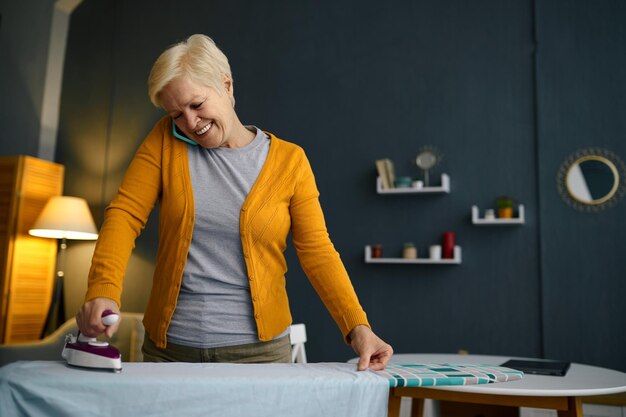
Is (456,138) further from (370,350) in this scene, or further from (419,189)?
(370,350)

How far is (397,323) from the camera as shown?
3.39 metres

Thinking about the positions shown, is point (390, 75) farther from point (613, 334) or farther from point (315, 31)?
point (613, 334)

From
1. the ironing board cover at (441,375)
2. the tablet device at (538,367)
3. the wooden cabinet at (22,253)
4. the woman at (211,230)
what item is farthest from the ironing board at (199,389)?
the wooden cabinet at (22,253)

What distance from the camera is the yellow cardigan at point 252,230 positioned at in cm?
125

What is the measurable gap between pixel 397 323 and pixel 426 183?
81 centimetres

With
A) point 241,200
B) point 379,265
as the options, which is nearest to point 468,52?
point 379,265

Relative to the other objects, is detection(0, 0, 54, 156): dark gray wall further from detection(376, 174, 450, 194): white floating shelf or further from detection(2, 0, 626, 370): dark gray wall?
detection(376, 174, 450, 194): white floating shelf

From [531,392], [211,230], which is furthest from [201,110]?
[531,392]

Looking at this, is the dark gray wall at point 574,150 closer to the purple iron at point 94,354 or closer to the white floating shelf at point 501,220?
the white floating shelf at point 501,220

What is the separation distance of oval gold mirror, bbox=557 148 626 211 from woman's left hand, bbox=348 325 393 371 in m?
2.26

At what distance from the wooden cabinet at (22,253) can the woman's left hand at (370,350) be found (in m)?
3.45

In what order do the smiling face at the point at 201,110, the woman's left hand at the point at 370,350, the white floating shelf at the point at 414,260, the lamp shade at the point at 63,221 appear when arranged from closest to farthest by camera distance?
1. the woman's left hand at the point at 370,350
2. the smiling face at the point at 201,110
3. the white floating shelf at the point at 414,260
4. the lamp shade at the point at 63,221

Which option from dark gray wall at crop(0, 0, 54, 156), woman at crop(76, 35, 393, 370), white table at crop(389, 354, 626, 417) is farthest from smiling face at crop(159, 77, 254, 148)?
dark gray wall at crop(0, 0, 54, 156)

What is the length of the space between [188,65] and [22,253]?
3.33 m
